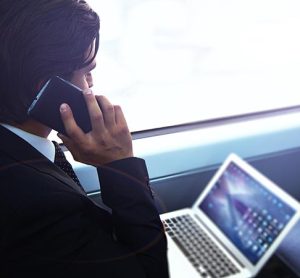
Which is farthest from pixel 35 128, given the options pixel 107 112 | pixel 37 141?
pixel 107 112

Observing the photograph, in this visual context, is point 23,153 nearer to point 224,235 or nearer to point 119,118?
point 119,118

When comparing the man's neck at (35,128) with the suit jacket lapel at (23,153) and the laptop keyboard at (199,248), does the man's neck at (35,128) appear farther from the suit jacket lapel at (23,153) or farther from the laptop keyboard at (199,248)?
the laptop keyboard at (199,248)

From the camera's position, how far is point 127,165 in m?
0.60

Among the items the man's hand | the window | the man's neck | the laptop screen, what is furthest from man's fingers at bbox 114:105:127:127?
the laptop screen

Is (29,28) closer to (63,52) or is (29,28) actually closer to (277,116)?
(63,52)

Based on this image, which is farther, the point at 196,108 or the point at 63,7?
the point at 196,108

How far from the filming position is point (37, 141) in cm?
64

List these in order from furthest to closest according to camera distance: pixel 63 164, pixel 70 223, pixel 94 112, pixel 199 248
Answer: pixel 199 248, pixel 63 164, pixel 94 112, pixel 70 223

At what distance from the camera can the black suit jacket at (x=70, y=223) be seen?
1.53ft

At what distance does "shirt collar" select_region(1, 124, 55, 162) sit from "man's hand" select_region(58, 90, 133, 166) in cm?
6

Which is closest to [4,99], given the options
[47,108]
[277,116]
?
[47,108]

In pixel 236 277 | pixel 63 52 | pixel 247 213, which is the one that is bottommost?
pixel 236 277

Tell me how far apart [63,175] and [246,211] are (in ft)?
1.75

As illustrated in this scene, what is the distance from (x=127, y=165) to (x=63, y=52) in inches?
8.0
